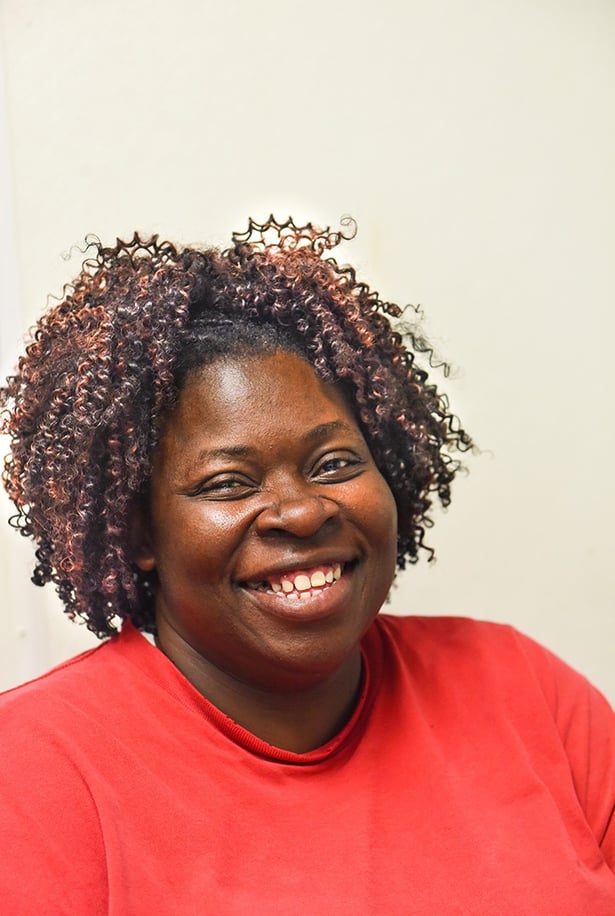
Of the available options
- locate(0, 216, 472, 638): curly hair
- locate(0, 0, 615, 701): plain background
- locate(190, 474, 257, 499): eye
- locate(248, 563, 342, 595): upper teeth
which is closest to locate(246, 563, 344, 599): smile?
locate(248, 563, 342, 595): upper teeth

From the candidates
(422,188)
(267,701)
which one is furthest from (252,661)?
(422,188)

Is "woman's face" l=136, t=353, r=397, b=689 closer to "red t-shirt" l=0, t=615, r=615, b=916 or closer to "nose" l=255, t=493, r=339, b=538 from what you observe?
"nose" l=255, t=493, r=339, b=538

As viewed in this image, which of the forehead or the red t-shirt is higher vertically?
the forehead

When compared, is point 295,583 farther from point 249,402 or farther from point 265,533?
point 249,402

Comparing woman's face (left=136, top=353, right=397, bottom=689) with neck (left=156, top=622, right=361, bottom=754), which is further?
neck (left=156, top=622, right=361, bottom=754)

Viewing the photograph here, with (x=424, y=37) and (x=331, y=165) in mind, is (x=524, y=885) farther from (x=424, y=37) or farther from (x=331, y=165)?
(x=424, y=37)

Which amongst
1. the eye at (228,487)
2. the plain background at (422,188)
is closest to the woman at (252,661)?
the eye at (228,487)

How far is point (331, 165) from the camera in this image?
2.41 m

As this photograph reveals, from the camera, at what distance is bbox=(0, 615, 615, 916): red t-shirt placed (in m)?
1.43

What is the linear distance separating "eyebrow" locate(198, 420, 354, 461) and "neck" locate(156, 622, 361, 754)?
0.99ft

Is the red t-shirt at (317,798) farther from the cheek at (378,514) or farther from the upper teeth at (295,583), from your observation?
the cheek at (378,514)

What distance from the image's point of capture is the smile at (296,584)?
1614mm

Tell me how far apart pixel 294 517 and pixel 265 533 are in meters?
0.05

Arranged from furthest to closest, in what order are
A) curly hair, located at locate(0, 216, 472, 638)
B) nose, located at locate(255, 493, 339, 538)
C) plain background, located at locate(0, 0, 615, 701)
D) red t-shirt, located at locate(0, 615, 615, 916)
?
1. plain background, located at locate(0, 0, 615, 701)
2. curly hair, located at locate(0, 216, 472, 638)
3. nose, located at locate(255, 493, 339, 538)
4. red t-shirt, located at locate(0, 615, 615, 916)
